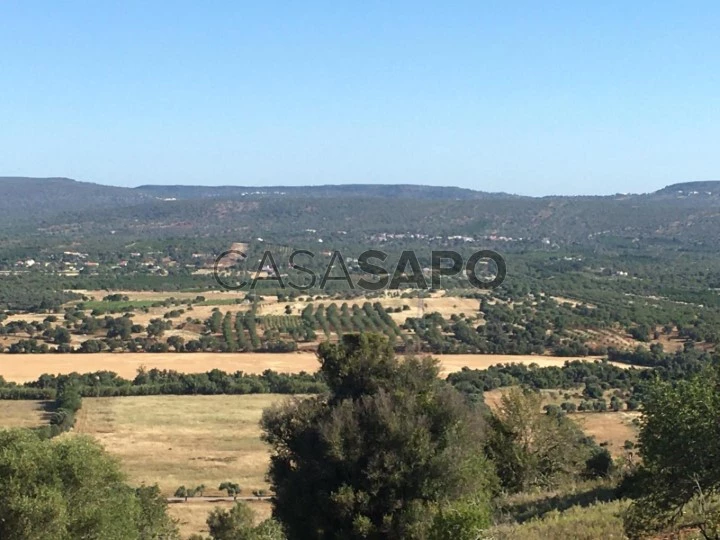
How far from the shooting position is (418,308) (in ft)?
258

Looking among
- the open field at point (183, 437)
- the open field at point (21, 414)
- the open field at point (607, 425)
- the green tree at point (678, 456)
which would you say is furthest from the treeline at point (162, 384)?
the green tree at point (678, 456)

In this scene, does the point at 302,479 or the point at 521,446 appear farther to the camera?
the point at 521,446

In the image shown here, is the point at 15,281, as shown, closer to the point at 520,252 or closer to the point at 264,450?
the point at 264,450

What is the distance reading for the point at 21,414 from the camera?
3934 cm

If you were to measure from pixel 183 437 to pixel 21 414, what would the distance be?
8569 mm

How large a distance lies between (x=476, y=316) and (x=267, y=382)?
103 feet

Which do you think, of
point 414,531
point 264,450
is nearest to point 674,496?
point 414,531

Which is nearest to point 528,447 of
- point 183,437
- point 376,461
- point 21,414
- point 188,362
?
point 376,461

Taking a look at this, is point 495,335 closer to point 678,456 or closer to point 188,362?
point 188,362

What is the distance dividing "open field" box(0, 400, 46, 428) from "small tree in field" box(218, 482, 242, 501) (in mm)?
11077

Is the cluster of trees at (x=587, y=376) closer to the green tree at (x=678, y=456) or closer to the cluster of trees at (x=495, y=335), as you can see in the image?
the cluster of trees at (x=495, y=335)

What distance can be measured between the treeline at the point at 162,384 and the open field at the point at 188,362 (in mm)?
1902

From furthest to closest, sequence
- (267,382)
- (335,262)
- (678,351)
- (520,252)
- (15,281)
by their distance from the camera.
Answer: (520,252), (335,262), (15,281), (678,351), (267,382)

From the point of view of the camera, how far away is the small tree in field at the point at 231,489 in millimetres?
29484
